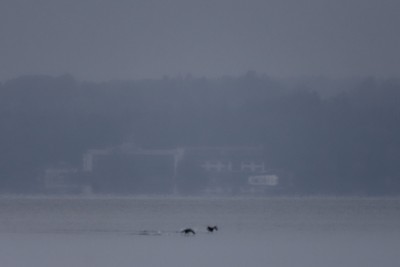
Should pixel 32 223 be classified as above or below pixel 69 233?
above

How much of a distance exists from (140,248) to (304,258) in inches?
176

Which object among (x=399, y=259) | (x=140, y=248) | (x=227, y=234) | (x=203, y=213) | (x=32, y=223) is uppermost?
(x=203, y=213)

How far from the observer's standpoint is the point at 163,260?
100ft

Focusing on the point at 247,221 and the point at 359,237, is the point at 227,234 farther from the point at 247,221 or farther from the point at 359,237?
the point at 247,221

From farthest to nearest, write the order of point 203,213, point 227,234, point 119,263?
point 203,213
point 227,234
point 119,263

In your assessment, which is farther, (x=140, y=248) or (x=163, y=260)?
(x=140, y=248)

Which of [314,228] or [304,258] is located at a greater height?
[314,228]

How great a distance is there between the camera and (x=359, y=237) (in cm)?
3938

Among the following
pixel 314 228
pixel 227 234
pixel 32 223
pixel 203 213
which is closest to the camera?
pixel 227 234

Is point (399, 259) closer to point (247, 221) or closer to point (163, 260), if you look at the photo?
point (163, 260)

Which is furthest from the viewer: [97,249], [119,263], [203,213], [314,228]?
[203,213]

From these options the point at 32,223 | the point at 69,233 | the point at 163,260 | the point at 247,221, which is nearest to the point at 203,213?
the point at 247,221

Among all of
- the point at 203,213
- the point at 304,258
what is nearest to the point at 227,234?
the point at 304,258

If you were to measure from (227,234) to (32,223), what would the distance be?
10.5 m
